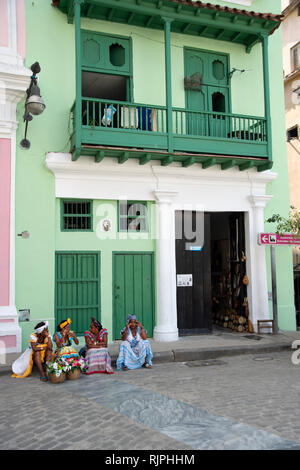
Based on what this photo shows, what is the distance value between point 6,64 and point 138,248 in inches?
198

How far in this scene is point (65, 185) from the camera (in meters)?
10.0

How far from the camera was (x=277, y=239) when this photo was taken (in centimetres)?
1123

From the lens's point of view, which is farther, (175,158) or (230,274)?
(230,274)

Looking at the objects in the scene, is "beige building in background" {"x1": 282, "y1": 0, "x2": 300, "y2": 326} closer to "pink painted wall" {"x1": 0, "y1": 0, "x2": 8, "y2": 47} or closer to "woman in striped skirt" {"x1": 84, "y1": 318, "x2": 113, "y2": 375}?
"pink painted wall" {"x1": 0, "y1": 0, "x2": 8, "y2": 47}

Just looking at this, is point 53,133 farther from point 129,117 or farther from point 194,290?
point 194,290

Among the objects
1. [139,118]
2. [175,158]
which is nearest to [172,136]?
[175,158]

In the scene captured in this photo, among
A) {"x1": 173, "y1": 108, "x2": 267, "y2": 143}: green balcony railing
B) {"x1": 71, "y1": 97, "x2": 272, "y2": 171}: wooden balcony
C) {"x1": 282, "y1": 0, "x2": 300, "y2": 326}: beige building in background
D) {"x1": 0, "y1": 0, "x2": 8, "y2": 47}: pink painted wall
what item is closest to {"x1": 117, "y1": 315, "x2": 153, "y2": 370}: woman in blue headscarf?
{"x1": 71, "y1": 97, "x2": 272, "y2": 171}: wooden balcony

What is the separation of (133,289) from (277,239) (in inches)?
154

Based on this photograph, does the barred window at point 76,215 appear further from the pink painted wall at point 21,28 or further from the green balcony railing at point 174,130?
the pink painted wall at point 21,28

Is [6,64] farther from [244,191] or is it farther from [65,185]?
[244,191]

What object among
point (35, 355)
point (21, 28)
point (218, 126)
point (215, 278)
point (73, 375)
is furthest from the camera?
point (215, 278)

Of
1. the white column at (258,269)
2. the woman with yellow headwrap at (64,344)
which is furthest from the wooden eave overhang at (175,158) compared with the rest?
the woman with yellow headwrap at (64,344)

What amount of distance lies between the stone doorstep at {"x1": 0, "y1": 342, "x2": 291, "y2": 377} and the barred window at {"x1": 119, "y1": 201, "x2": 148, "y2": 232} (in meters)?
3.11

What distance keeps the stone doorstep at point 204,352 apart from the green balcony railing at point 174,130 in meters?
4.62
